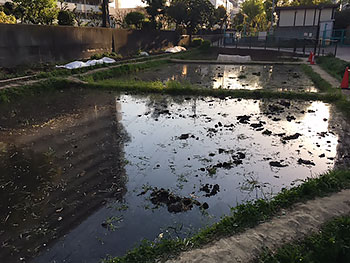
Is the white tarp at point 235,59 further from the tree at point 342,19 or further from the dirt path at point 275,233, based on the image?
the tree at point 342,19

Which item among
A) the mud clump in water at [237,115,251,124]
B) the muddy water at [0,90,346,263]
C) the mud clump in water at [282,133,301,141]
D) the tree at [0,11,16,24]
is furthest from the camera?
the tree at [0,11,16,24]

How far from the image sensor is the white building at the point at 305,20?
3211cm


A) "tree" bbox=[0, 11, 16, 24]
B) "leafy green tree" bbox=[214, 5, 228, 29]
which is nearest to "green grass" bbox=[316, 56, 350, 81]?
"tree" bbox=[0, 11, 16, 24]

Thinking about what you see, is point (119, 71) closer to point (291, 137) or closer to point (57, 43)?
point (57, 43)

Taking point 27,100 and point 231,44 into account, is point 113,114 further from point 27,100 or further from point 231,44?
point 231,44

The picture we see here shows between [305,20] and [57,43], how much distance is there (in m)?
28.9

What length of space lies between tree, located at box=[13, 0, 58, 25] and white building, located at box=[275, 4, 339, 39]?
27.0m

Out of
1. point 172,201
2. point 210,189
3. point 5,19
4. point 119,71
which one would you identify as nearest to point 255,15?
point 119,71

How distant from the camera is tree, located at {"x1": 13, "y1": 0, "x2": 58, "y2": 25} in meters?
16.0

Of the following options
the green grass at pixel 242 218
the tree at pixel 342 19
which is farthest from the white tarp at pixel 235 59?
the tree at pixel 342 19

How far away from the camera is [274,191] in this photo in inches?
159

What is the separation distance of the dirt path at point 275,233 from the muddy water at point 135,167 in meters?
0.57

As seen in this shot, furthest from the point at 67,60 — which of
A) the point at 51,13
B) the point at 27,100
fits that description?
the point at 27,100

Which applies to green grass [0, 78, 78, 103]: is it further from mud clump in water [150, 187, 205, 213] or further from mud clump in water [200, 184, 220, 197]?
mud clump in water [200, 184, 220, 197]
